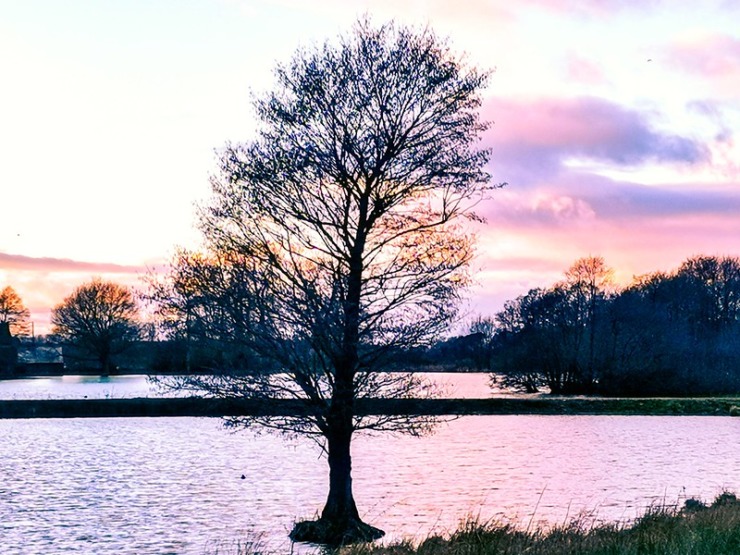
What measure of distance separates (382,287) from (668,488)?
15.2 metres

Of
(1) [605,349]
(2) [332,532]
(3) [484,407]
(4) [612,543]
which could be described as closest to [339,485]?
(2) [332,532]

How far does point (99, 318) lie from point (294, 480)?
365ft

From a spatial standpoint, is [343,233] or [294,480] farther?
[294,480]

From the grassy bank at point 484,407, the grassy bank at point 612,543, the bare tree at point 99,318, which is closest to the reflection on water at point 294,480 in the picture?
the grassy bank at point 612,543

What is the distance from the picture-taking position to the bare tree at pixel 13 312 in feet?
506

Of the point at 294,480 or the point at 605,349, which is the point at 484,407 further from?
the point at 294,480

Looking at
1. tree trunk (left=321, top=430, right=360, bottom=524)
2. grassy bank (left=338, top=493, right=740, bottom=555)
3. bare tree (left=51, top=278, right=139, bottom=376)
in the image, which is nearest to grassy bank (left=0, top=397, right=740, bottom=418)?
tree trunk (left=321, top=430, right=360, bottom=524)

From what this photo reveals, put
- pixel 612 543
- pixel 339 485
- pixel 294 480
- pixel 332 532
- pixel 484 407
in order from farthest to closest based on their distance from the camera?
pixel 484 407 → pixel 294 480 → pixel 339 485 → pixel 332 532 → pixel 612 543

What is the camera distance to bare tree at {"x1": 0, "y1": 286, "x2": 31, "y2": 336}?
6078 inches

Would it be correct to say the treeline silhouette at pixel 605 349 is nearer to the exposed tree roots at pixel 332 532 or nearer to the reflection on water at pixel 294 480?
the reflection on water at pixel 294 480

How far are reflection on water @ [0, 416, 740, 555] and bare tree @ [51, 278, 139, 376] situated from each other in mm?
83046

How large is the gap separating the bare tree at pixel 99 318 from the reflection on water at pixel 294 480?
83046mm

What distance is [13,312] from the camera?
15575cm

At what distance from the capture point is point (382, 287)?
934 inches
